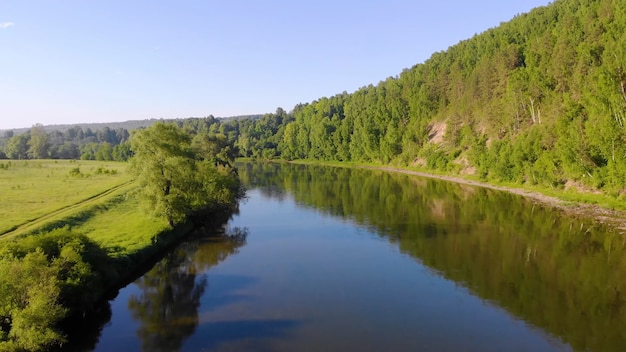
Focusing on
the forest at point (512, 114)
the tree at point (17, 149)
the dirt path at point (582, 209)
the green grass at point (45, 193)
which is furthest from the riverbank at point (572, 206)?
the tree at point (17, 149)

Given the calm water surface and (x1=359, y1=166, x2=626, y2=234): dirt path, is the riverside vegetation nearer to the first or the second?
the calm water surface

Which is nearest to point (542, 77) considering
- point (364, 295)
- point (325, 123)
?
point (364, 295)

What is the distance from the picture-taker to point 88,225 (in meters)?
47.9

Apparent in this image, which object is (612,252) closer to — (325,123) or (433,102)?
(433,102)

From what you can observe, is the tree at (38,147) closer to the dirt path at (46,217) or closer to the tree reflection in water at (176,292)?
the dirt path at (46,217)

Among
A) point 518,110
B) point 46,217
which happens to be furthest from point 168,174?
point 518,110

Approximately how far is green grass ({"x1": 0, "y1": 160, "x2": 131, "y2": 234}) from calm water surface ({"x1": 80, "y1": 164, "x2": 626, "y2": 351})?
1787cm

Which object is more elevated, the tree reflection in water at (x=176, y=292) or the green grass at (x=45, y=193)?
the green grass at (x=45, y=193)

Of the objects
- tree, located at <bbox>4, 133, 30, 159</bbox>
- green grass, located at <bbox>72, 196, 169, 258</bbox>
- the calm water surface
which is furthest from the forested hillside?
tree, located at <bbox>4, 133, 30, 159</bbox>

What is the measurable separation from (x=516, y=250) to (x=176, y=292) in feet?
107

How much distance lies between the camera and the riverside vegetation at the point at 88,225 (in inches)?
935

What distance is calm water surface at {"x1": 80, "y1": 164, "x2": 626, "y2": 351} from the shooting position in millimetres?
25344

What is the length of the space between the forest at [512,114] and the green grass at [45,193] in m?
31.2

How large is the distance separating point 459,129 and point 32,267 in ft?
365
